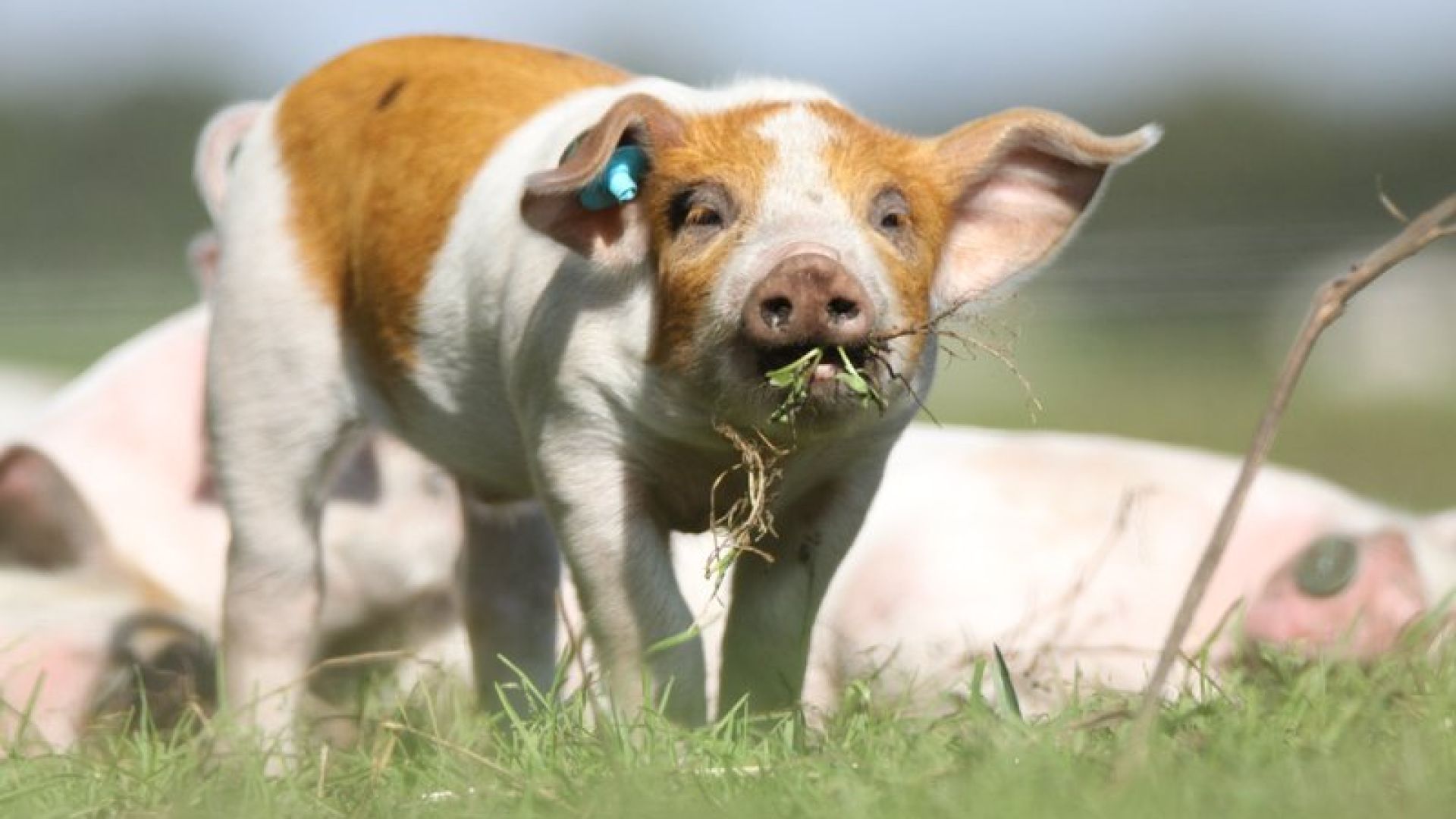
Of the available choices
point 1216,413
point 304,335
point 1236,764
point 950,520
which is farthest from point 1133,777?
point 1216,413

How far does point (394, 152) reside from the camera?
491 cm

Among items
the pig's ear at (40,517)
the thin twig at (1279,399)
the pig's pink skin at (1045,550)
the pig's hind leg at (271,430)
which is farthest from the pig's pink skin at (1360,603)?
the pig's ear at (40,517)

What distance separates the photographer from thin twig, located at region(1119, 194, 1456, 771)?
3240 millimetres

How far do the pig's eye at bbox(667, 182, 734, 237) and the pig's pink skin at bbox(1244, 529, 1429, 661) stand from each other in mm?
1907

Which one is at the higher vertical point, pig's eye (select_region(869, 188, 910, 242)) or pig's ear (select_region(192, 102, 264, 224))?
pig's eye (select_region(869, 188, 910, 242))

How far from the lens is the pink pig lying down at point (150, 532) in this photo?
18.4 feet

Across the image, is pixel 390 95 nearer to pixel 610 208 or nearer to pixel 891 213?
pixel 610 208

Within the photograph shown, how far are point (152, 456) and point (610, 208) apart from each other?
108 inches

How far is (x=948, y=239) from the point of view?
4.41m

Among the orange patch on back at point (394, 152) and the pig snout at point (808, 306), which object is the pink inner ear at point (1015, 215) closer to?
the pig snout at point (808, 306)

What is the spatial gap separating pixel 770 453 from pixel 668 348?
0.23 meters

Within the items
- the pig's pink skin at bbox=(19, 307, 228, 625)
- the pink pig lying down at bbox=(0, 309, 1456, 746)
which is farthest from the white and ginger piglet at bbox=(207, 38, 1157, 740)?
the pig's pink skin at bbox=(19, 307, 228, 625)

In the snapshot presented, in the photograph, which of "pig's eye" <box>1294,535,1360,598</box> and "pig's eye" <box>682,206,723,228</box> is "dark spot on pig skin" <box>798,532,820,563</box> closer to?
"pig's eye" <box>682,206,723,228</box>

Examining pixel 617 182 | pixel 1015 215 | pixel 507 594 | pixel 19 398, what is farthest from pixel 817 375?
pixel 19 398
